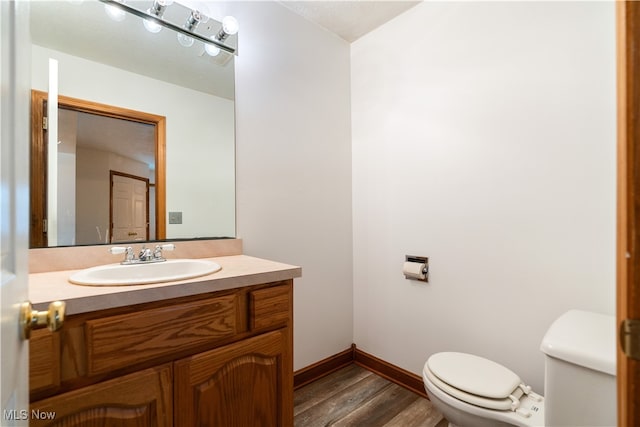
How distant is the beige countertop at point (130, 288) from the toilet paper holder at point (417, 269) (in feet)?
2.80

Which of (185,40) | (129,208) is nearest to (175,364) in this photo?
(129,208)

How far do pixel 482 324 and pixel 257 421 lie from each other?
3.93 ft

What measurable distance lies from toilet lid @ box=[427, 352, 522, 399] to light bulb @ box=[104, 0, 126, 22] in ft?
7.08

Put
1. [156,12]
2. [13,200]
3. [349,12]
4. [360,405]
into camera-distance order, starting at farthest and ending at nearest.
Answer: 1. [349,12]
2. [360,405]
3. [156,12]
4. [13,200]

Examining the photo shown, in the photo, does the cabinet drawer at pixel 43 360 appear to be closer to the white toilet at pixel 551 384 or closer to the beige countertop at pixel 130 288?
the beige countertop at pixel 130 288

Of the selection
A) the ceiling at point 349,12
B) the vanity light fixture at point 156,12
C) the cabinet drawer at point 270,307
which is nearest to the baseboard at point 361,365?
the cabinet drawer at point 270,307

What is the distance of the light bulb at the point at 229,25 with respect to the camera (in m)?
1.48

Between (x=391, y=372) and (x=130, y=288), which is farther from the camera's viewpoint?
(x=391, y=372)

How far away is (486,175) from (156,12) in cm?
184

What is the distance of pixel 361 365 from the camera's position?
2.07 m

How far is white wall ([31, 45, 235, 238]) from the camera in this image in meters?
1.28

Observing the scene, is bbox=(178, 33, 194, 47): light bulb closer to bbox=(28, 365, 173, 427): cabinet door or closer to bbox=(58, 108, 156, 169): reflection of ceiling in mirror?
bbox=(58, 108, 156, 169): reflection of ceiling in mirror

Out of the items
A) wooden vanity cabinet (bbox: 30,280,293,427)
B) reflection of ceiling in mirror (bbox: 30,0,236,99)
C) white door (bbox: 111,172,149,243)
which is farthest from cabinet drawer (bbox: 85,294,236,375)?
reflection of ceiling in mirror (bbox: 30,0,236,99)

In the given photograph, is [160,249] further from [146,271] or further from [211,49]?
[211,49]
